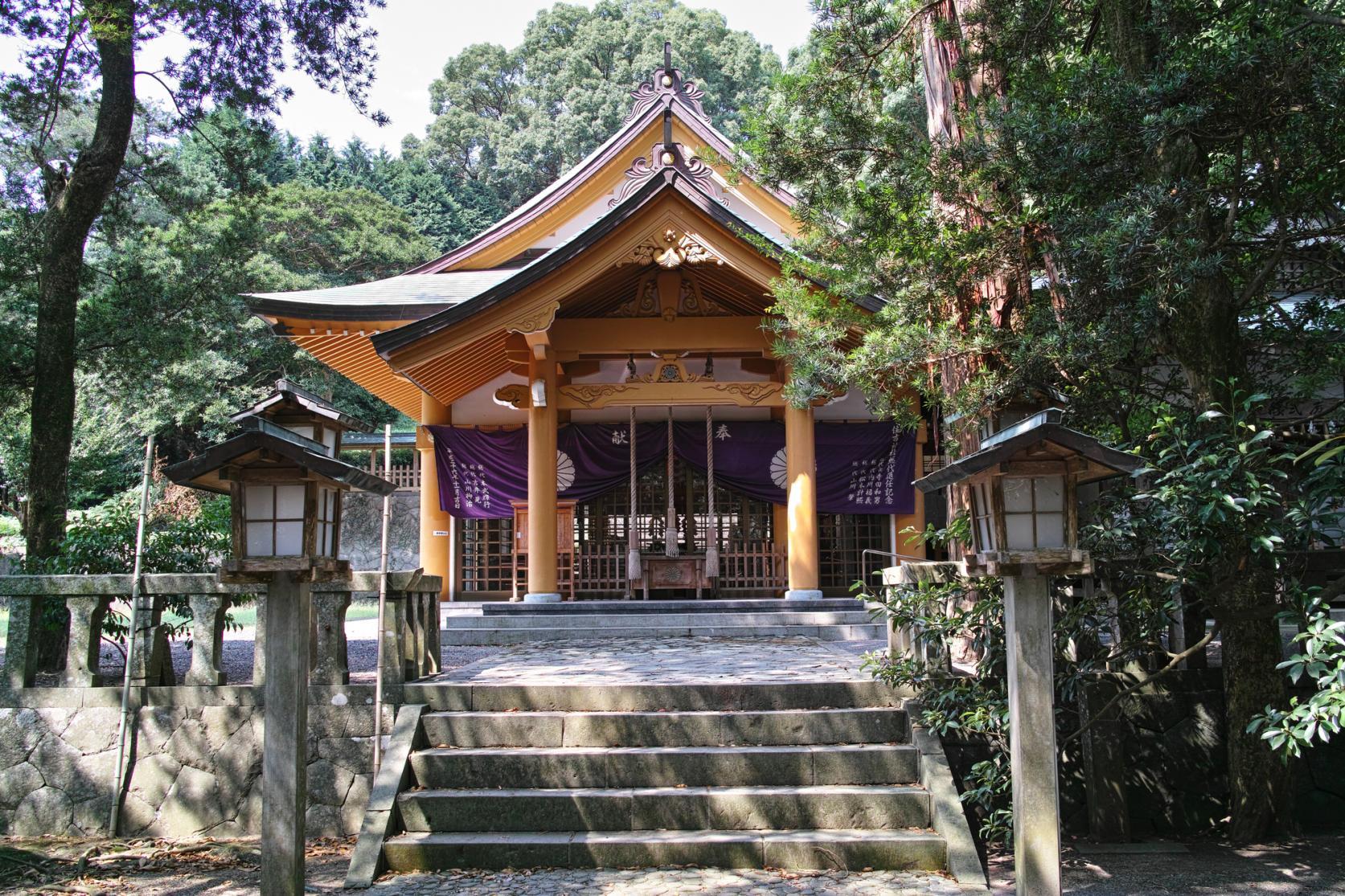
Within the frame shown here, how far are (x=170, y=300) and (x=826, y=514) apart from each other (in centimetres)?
898

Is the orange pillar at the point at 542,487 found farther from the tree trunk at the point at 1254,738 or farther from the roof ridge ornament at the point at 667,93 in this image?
the tree trunk at the point at 1254,738

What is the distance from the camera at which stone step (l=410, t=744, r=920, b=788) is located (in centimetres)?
603

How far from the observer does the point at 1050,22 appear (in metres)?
7.05

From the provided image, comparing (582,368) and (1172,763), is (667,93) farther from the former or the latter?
(1172,763)

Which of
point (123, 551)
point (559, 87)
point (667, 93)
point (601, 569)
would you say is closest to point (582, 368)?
point (601, 569)

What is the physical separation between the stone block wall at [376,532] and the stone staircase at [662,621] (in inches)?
437

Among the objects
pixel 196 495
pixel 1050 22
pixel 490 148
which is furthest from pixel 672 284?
pixel 490 148

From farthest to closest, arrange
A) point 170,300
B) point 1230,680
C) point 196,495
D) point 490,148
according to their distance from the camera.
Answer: point 490,148
point 196,495
point 170,300
point 1230,680

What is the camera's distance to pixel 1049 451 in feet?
14.7

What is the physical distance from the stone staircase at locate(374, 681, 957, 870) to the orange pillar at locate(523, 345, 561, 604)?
187 inches

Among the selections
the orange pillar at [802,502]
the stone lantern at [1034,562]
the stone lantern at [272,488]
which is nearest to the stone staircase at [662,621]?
the orange pillar at [802,502]

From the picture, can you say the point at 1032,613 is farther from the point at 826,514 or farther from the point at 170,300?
the point at 170,300

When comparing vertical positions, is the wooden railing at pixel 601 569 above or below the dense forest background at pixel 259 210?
below

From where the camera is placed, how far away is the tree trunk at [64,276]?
8.83 meters
